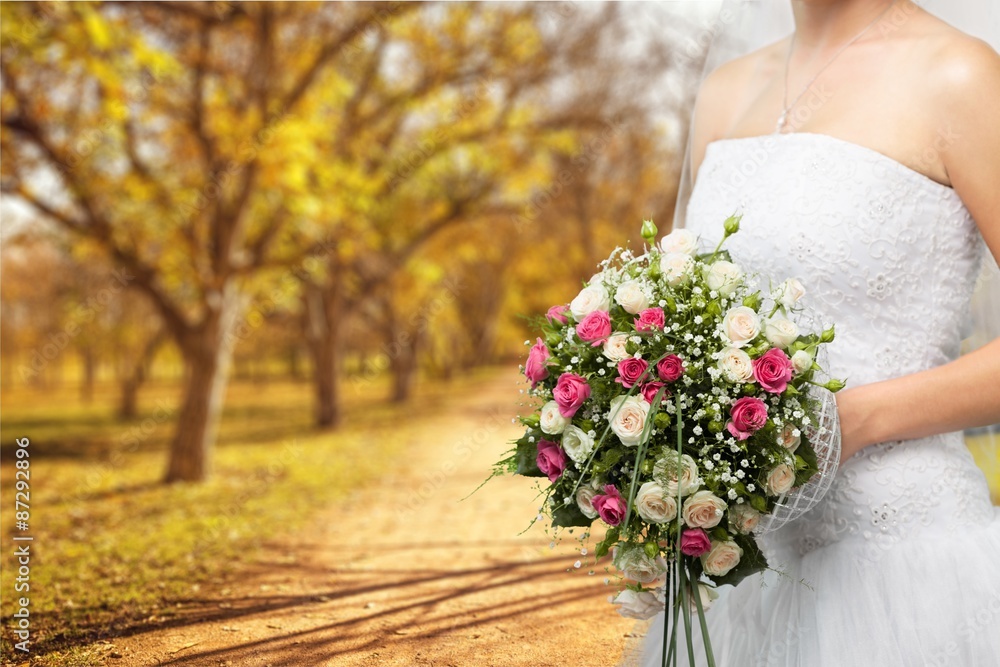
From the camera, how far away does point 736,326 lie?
155 centimetres

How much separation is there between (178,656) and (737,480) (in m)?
1.48

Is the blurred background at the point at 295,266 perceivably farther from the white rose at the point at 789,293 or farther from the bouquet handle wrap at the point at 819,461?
the white rose at the point at 789,293

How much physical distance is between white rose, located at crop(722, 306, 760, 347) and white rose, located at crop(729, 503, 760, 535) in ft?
1.08

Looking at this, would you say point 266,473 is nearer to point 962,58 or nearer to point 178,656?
point 178,656

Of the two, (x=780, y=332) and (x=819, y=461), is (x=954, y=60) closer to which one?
(x=780, y=332)

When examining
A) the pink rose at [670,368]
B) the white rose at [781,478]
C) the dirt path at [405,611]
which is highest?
the pink rose at [670,368]

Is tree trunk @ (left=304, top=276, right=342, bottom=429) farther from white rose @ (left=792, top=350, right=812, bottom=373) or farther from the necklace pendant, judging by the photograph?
white rose @ (left=792, top=350, right=812, bottom=373)

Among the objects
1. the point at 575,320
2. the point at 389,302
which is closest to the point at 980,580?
the point at 575,320

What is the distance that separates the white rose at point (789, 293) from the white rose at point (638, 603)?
69cm

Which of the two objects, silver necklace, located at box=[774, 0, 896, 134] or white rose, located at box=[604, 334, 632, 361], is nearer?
white rose, located at box=[604, 334, 632, 361]

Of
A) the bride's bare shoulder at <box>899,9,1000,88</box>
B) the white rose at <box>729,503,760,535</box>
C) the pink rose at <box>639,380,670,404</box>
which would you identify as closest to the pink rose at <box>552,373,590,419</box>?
the pink rose at <box>639,380,670,404</box>

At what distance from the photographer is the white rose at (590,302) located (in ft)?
5.52

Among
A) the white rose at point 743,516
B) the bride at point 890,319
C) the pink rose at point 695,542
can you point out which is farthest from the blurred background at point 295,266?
the bride at point 890,319

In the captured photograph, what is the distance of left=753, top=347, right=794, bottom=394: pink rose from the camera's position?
1.50 meters
